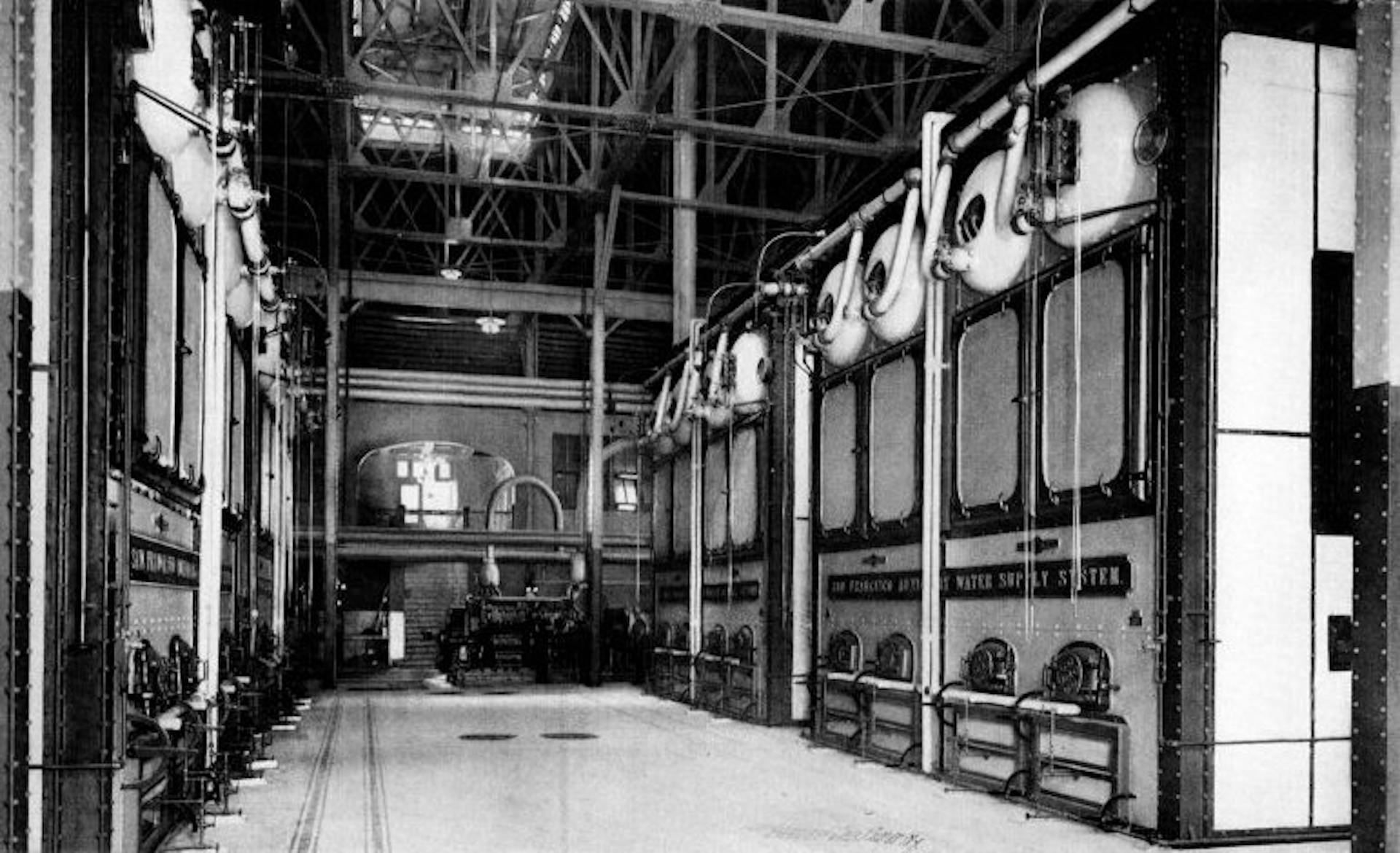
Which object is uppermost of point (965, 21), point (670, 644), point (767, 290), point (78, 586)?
point (965, 21)

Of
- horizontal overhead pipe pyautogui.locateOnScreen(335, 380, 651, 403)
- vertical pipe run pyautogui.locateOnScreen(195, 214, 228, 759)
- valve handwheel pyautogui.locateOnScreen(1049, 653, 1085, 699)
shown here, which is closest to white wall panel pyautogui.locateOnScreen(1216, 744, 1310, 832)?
valve handwheel pyautogui.locateOnScreen(1049, 653, 1085, 699)

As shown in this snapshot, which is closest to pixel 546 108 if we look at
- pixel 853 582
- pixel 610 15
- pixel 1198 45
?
pixel 610 15

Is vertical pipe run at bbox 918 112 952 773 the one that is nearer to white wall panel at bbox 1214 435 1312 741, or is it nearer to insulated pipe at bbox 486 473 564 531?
white wall panel at bbox 1214 435 1312 741

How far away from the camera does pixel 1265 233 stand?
23.1 ft

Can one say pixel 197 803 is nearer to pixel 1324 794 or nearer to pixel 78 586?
pixel 78 586

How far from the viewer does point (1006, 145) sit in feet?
27.9

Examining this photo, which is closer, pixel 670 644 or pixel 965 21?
pixel 965 21

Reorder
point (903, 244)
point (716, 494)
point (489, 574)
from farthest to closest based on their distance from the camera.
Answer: point (489, 574) < point (716, 494) < point (903, 244)

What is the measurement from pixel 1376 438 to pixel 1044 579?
11.1ft

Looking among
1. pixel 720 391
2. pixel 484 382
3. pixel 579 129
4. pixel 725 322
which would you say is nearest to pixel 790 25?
pixel 579 129

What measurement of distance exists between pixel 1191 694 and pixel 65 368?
578 centimetres

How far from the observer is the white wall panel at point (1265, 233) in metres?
Answer: 6.92

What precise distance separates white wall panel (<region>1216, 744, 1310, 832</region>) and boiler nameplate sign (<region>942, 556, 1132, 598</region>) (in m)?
1.09

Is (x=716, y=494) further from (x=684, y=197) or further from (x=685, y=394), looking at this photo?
(x=684, y=197)
